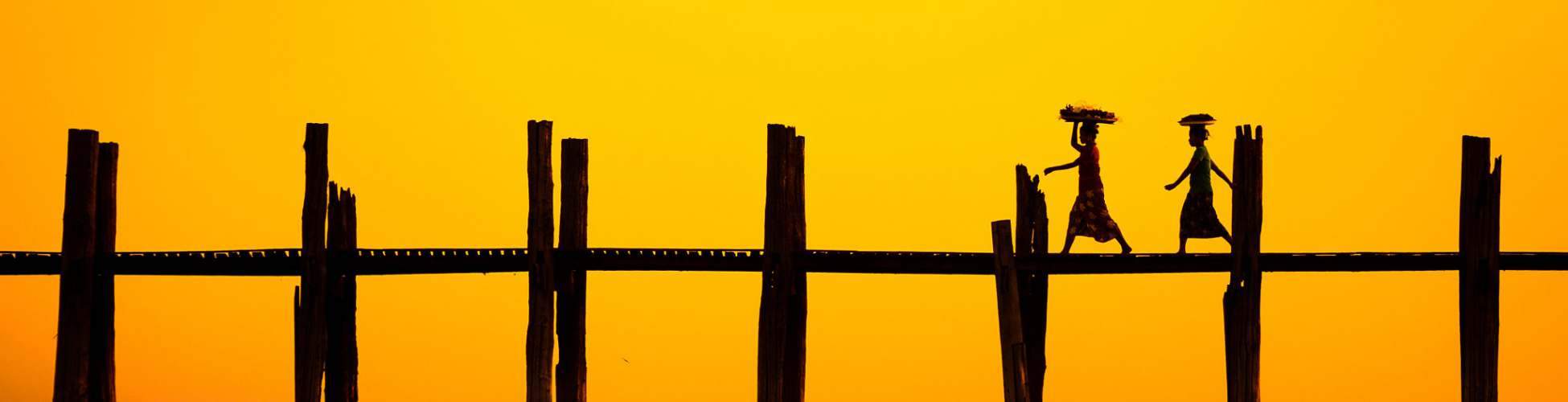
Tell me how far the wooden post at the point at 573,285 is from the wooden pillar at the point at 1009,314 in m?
2.58

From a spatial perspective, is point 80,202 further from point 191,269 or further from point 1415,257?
point 1415,257

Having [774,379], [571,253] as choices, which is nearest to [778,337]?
[774,379]

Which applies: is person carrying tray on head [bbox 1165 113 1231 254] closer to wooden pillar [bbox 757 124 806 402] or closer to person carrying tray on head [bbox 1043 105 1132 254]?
person carrying tray on head [bbox 1043 105 1132 254]

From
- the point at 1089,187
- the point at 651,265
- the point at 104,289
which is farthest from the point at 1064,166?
the point at 104,289

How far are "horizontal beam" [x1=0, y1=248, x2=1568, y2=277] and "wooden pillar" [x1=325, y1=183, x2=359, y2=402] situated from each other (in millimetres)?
82

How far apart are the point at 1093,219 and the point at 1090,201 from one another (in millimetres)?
126

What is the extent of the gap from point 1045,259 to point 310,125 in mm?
4691

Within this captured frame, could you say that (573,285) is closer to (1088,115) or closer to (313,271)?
Answer: (313,271)

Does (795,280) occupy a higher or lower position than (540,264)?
lower

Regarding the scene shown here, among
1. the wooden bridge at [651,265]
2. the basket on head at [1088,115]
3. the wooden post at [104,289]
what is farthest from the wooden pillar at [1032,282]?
the wooden post at [104,289]

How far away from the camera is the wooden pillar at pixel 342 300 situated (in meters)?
14.1

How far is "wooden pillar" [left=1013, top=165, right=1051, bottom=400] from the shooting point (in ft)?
45.1

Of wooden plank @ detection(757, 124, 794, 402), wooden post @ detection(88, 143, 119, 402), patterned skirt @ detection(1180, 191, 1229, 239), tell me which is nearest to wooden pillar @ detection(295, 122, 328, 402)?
wooden post @ detection(88, 143, 119, 402)

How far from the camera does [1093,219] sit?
1423cm
